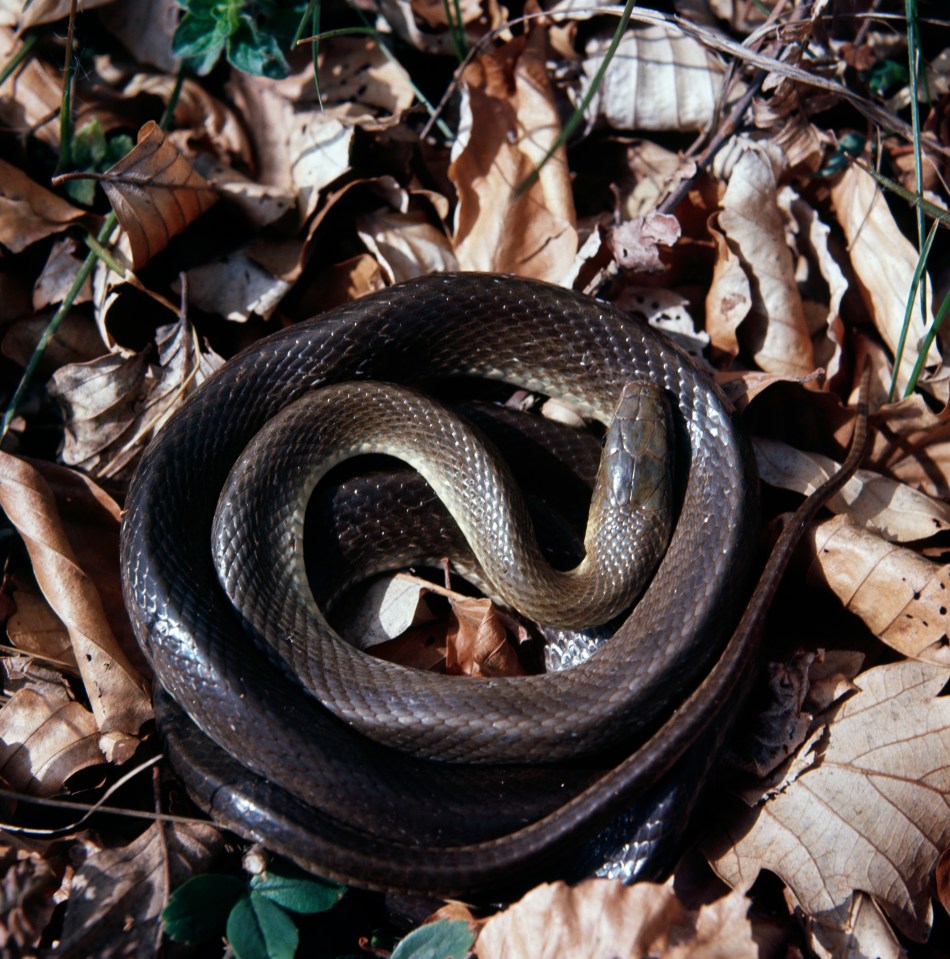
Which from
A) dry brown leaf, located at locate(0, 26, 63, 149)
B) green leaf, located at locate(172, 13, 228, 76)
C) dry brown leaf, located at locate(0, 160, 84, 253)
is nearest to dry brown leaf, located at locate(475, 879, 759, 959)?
dry brown leaf, located at locate(0, 160, 84, 253)

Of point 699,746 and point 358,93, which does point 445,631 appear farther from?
point 358,93

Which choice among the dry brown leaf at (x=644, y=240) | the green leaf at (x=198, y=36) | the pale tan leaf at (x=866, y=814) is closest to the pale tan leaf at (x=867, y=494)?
the pale tan leaf at (x=866, y=814)

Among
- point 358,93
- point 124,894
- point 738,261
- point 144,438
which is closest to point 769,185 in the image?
point 738,261

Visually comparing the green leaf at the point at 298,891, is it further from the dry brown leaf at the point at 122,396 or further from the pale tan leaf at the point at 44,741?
the dry brown leaf at the point at 122,396

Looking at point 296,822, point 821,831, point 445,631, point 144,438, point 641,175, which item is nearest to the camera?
point 296,822

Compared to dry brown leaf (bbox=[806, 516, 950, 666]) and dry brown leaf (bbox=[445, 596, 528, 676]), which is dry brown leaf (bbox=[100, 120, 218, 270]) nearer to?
dry brown leaf (bbox=[445, 596, 528, 676])

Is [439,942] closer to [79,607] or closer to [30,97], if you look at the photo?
[79,607]
